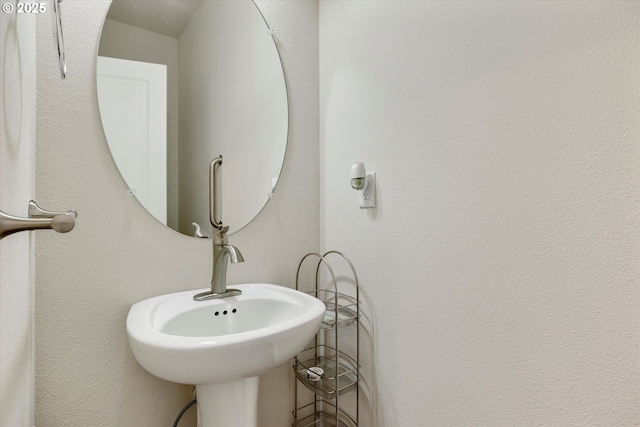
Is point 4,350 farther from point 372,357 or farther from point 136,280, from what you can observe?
point 372,357

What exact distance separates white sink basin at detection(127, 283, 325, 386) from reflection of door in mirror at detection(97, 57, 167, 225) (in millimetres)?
301

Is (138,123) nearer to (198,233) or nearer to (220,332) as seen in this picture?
(198,233)

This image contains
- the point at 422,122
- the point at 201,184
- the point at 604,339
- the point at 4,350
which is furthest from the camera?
the point at 201,184

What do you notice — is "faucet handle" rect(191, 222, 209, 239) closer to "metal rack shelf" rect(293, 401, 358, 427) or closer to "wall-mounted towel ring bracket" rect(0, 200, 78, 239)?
"wall-mounted towel ring bracket" rect(0, 200, 78, 239)

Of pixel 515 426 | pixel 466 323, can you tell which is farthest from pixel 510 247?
pixel 515 426

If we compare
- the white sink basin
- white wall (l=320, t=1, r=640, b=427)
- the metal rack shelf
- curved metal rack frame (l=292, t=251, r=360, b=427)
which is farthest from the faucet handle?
the metal rack shelf

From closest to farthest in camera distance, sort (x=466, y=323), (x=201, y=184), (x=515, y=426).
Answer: (x=515, y=426), (x=466, y=323), (x=201, y=184)

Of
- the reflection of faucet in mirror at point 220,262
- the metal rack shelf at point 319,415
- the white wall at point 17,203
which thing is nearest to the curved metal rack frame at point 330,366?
the metal rack shelf at point 319,415

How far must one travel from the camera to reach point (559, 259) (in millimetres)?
713

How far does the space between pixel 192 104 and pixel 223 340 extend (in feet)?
2.65

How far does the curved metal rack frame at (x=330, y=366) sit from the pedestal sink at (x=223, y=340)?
0.24 m

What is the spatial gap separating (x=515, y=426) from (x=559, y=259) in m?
0.42

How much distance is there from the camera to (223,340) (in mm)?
690

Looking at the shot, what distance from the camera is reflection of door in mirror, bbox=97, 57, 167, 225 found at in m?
0.95
